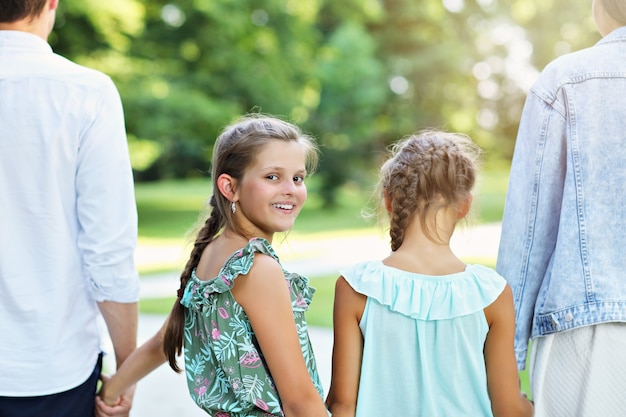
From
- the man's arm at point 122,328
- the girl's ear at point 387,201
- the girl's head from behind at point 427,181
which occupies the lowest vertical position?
the man's arm at point 122,328

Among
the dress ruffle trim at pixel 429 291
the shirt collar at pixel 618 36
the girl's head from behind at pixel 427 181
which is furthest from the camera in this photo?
the shirt collar at pixel 618 36

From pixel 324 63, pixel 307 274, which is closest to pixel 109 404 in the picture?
pixel 307 274

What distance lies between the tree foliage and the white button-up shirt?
26.3ft

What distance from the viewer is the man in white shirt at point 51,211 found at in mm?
2092

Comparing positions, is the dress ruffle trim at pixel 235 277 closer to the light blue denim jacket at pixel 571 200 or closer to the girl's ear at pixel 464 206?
the girl's ear at pixel 464 206

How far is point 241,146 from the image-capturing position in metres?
2.13

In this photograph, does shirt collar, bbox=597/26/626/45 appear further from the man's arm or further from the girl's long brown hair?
the man's arm

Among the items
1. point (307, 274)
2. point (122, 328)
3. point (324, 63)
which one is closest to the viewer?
point (122, 328)

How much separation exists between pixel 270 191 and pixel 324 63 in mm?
19523

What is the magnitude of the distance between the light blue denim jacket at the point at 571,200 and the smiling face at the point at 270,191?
2.16ft

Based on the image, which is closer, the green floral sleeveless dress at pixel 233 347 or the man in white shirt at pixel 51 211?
the green floral sleeveless dress at pixel 233 347

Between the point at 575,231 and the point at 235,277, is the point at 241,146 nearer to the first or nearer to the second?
the point at 235,277

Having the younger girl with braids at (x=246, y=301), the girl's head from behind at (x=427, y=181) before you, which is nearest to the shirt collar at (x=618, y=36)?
the girl's head from behind at (x=427, y=181)

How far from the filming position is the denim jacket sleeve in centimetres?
227
